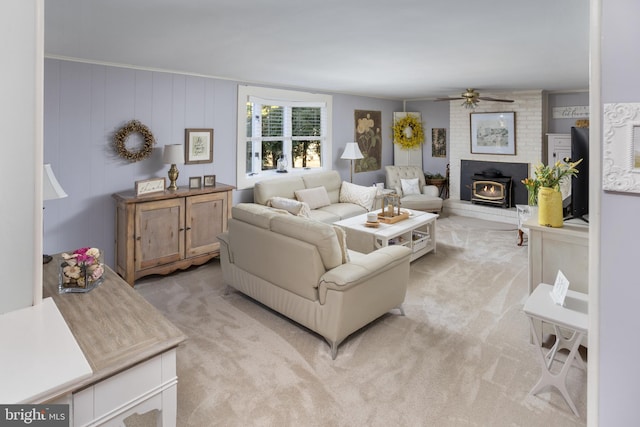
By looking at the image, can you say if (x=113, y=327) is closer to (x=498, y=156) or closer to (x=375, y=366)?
(x=375, y=366)

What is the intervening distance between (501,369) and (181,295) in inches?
112

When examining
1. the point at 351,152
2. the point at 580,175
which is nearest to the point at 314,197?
the point at 351,152

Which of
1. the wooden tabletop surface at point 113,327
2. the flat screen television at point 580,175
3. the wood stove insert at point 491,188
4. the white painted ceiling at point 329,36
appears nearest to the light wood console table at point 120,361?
the wooden tabletop surface at point 113,327

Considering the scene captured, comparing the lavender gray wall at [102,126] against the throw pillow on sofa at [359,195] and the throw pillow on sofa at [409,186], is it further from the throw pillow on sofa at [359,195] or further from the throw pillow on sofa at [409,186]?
the throw pillow on sofa at [409,186]

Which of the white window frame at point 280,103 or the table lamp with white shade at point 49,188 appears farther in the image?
the white window frame at point 280,103

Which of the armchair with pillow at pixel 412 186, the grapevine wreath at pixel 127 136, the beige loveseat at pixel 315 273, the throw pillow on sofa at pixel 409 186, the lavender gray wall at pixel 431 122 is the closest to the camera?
the beige loveseat at pixel 315 273

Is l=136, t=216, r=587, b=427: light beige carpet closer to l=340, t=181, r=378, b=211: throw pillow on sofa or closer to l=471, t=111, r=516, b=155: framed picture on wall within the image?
l=340, t=181, r=378, b=211: throw pillow on sofa

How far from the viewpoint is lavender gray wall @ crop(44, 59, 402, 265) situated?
12.0 ft

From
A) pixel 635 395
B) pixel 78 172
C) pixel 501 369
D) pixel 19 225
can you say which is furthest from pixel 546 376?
pixel 78 172

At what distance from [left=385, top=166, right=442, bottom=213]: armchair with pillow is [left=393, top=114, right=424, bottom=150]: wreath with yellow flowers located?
67 centimetres

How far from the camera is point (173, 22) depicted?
2441 mm

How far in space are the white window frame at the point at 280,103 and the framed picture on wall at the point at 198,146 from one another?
441 millimetres

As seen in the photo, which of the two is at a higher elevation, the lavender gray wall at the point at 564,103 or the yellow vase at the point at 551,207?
the lavender gray wall at the point at 564,103

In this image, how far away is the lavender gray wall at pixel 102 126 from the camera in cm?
364
